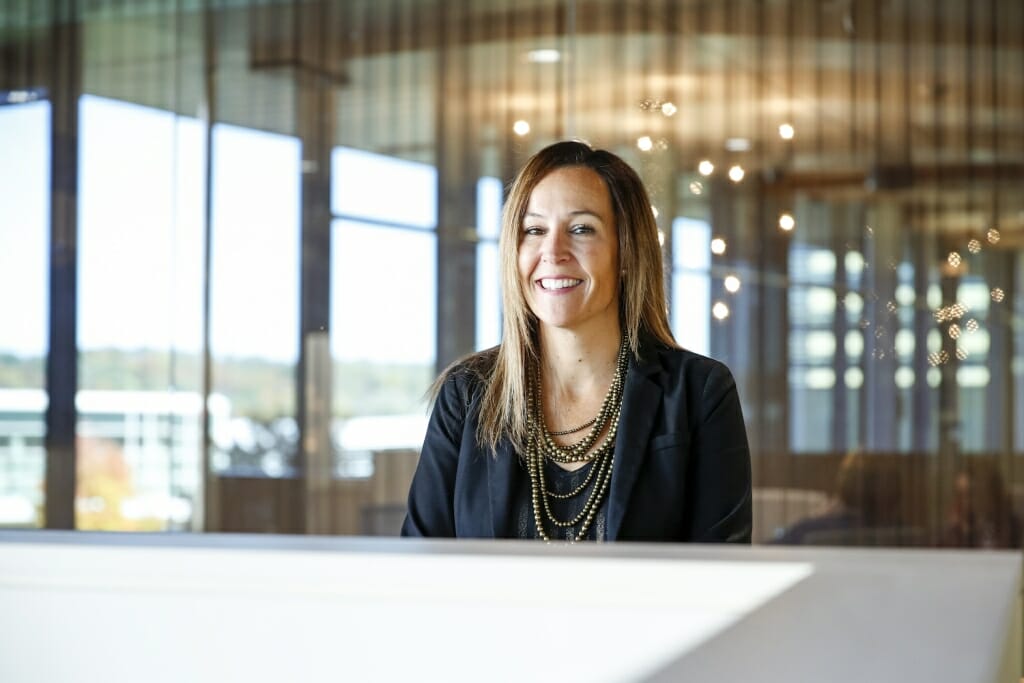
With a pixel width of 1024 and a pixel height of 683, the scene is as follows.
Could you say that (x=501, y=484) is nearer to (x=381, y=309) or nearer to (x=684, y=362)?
(x=684, y=362)

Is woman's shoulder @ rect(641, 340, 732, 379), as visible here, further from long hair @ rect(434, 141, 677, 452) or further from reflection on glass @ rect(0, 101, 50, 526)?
reflection on glass @ rect(0, 101, 50, 526)

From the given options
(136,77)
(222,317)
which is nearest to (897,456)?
(222,317)

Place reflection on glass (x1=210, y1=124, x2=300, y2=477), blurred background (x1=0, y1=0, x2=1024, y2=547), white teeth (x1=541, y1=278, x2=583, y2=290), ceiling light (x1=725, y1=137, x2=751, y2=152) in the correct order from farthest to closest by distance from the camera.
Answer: reflection on glass (x1=210, y1=124, x2=300, y2=477), ceiling light (x1=725, y1=137, x2=751, y2=152), blurred background (x1=0, y1=0, x2=1024, y2=547), white teeth (x1=541, y1=278, x2=583, y2=290)

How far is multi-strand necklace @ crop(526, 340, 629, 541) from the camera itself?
1.57 metres

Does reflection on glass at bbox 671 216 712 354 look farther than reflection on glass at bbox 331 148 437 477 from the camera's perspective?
No

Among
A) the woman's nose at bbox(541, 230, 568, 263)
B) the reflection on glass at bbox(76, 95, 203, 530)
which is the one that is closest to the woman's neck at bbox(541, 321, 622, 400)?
the woman's nose at bbox(541, 230, 568, 263)

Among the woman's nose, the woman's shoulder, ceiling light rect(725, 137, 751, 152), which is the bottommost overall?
the woman's shoulder

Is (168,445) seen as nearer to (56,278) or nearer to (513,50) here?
(56,278)

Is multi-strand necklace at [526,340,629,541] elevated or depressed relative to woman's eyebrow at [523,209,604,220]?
depressed

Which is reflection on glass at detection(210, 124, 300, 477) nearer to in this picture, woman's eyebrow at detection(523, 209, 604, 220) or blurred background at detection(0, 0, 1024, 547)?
blurred background at detection(0, 0, 1024, 547)

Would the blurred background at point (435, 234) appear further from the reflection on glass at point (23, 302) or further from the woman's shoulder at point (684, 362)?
the woman's shoulder at point (684, 362)

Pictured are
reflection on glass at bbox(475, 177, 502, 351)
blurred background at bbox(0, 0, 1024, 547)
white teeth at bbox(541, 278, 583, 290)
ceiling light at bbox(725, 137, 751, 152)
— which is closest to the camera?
white teeth at bbox(541, 278, 583, 290)

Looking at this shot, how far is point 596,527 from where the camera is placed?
157cm

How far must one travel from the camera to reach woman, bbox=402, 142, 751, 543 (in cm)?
157
